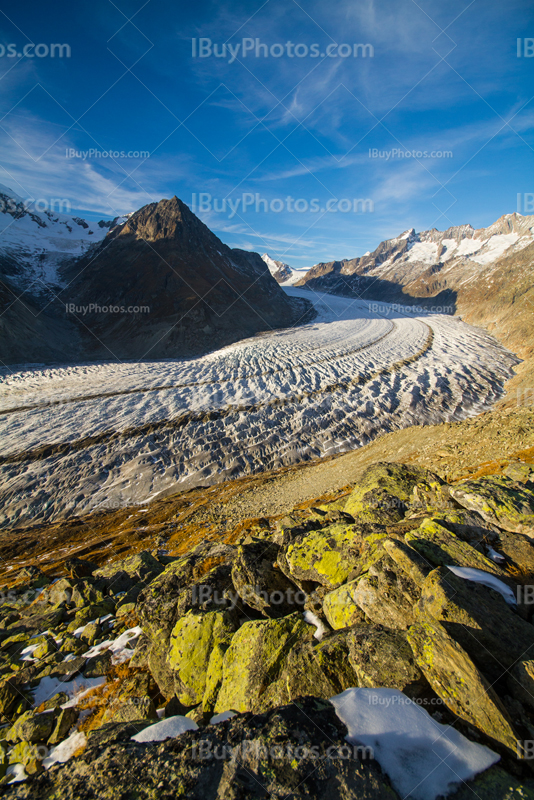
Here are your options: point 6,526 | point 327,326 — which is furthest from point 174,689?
point 327,326

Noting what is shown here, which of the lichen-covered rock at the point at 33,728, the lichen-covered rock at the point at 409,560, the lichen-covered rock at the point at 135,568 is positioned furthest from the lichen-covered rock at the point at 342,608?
the lichen-covered rock at the point at 135,568

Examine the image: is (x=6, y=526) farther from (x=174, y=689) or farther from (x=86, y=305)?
(x=86, y=305)

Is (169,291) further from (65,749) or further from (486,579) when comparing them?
(486,579)

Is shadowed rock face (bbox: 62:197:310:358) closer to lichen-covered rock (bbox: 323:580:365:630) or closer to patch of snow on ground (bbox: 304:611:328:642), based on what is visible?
patch of snow on ground (bbox: 304:611:328:642)

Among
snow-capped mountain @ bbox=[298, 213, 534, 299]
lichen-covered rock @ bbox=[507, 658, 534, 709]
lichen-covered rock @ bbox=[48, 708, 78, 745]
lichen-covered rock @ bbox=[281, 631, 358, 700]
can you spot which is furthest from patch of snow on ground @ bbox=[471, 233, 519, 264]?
lichen-covered rock @ bbox=[48, 708, 78, 745]

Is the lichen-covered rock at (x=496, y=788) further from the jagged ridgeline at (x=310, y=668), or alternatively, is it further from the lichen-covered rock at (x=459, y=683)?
the lichen-covered rock at (x=459, y=683)
